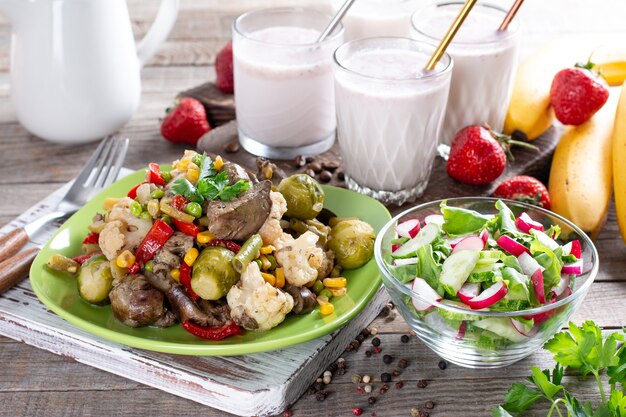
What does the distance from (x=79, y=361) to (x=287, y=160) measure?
4.41 ft

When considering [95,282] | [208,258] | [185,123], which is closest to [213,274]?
[208,258]

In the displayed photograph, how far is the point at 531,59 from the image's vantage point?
12.3ft

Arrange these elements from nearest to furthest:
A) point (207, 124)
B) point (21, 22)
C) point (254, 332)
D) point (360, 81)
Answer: point (254, 332), point (360, 81), point (21, 22), point (207, 124)

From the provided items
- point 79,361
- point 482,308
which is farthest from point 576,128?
point 79,361

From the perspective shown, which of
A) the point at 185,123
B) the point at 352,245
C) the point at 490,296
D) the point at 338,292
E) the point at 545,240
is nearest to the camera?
the point at 490,296

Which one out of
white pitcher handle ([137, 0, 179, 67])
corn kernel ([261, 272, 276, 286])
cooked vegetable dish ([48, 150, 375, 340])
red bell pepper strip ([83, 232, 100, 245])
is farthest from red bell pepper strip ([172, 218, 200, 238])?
white pitcher handle ([137, 0, 179, 67])

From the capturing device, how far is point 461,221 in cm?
245

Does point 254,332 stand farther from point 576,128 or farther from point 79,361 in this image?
point 576,128

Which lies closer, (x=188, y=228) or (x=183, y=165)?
(x=188, y=228)

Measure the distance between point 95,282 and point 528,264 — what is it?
47.5 inches

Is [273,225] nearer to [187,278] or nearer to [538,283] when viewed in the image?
[187,278]

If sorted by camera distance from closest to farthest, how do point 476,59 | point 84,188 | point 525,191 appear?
1. point 525,191
2. point 84,188
3. point 476,59

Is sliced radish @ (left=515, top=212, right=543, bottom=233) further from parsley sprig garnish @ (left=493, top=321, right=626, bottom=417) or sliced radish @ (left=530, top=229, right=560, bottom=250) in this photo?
parsley sprig garnish @ (left=493, top=321, right=626, bottom=417)

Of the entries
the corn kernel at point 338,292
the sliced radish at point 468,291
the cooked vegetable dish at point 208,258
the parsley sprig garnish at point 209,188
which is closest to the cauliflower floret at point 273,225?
the cooked vegetable dish at point 208,258
